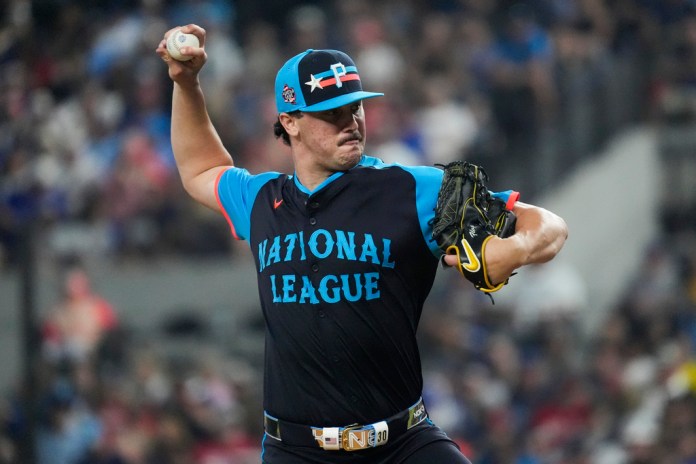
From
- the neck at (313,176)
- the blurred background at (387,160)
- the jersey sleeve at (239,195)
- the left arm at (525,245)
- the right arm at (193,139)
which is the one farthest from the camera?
the blurred background at (387,160)

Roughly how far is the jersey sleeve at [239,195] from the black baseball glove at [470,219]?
2.74 feet

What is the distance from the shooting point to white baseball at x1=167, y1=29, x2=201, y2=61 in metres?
4.94

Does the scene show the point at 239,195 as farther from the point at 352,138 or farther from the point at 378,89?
the point at 378,89

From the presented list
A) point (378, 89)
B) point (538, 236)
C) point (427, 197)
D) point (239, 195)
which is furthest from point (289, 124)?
point (378, 89)

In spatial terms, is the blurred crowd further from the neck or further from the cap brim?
the cap brim

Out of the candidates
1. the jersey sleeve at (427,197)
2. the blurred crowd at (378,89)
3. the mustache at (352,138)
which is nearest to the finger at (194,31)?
the mustache at (352,138)

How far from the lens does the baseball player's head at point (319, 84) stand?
4410mm

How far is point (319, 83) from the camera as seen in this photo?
4.43m

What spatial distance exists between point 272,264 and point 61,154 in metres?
8.45

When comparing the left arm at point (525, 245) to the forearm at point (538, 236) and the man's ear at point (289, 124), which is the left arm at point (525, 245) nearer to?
the forearm at point (538, 236)

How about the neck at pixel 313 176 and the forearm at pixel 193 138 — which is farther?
the forearm at pixel 193 138

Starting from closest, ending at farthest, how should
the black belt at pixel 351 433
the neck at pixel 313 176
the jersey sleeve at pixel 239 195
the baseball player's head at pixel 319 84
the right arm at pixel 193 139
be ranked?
the black belt at pixel 351 433, the baseball player's head at pixel 319 84, the neck at pixel 313 176, the jersey sleeve at pixel 239 195, the right arm at pixel 193 139

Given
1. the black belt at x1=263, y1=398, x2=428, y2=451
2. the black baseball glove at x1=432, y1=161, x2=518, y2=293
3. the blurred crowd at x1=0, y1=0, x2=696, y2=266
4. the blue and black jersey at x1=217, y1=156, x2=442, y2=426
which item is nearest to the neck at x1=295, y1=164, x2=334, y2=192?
the blue and black jersey at x1=217, y1=156, x2=442, y2=426

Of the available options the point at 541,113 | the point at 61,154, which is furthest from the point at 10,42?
the point at 541,113
